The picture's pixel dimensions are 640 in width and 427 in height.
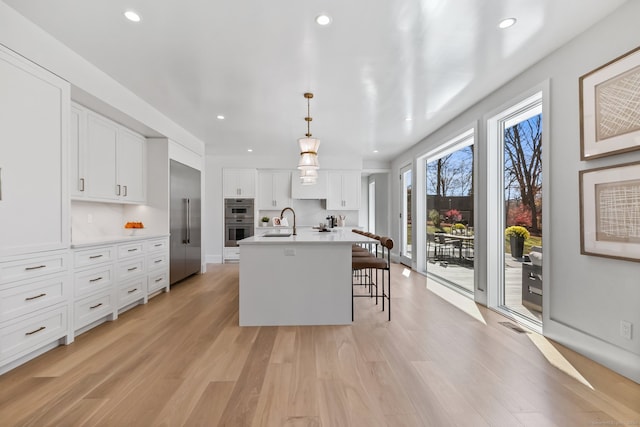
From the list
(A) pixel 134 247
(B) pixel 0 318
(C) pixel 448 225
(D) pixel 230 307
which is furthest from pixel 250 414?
(C) pixel 448 225

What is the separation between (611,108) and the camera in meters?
2.12

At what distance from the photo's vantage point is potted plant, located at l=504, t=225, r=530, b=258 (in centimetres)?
322

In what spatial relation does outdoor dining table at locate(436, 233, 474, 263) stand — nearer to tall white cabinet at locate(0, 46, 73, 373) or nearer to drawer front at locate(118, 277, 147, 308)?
drawer front at locate(118, 277, 147, 308)

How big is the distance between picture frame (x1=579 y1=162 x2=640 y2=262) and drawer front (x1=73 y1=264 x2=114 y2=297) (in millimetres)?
4287

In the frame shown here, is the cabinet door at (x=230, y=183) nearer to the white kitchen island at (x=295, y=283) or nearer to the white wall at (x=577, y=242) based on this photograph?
the white kitchen island at (x=295, y=283)

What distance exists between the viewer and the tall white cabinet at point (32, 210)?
2.10m

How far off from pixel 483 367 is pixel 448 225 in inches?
118

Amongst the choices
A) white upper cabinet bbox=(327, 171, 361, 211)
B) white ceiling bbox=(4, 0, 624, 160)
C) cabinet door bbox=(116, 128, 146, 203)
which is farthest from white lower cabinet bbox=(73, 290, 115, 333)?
white upper cabinet bbox=(327, 171, 361, 211)

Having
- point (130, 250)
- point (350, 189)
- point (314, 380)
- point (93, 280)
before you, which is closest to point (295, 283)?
point (314, 380)

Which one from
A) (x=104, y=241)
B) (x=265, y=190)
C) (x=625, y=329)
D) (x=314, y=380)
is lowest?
(x=314, y=380)

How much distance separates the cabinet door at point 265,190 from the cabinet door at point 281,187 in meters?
0.07

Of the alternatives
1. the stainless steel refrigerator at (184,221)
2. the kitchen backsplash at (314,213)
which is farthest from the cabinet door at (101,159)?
the kitchen backsplash at (314,213)

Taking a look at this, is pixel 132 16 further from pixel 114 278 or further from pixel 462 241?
Result: pixel 462 241

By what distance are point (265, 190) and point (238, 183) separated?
0.64 metres
